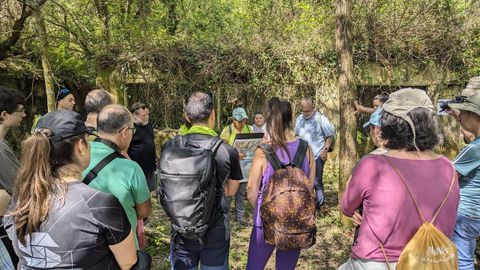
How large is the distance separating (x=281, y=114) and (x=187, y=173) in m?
0.91

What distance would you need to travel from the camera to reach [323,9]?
28.6ft

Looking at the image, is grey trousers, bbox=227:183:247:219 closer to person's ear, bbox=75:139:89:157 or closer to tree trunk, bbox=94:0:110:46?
person's ear, bbox=75:139:89:157

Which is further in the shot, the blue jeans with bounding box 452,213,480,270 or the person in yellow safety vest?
the person in yellow safety vest

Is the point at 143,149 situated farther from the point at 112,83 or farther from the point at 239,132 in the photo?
the point at 112,83

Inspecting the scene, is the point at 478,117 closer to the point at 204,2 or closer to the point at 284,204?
the point at 284,204

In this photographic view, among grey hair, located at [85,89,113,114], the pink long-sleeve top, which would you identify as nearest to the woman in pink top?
the pink long-sleeve top

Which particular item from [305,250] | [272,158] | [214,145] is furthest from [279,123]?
[305,250]

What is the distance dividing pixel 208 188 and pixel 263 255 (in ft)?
2.75

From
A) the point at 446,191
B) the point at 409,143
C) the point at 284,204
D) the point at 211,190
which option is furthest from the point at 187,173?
the point at 446,191

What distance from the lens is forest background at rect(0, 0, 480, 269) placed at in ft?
26.5

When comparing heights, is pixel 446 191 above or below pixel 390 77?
below

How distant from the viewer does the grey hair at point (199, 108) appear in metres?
2.61

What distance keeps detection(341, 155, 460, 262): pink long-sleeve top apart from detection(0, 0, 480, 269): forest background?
527 centimetres

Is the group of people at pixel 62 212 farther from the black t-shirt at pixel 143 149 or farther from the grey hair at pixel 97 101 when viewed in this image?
the black t-shirt at pixel 143 149
